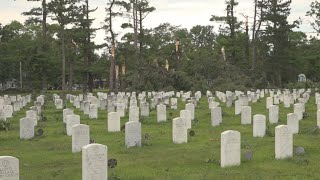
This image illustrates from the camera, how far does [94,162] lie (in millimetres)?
9305

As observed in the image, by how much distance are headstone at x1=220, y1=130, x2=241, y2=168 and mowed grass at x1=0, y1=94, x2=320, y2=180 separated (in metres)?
0.20

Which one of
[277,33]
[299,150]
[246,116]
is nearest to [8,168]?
[299,150]

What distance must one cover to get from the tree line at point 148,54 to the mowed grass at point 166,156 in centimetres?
2606

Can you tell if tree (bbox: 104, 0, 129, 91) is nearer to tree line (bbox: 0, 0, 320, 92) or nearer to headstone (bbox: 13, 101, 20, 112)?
tree line (bbox: 0, 0, 320, 92)

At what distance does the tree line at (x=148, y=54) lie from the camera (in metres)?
45.6

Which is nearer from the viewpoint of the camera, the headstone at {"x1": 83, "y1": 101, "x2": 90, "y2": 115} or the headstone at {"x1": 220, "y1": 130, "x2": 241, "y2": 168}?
the headstone at {"x1": 220, "y1": 130, "x2": 241, "y2": 168}

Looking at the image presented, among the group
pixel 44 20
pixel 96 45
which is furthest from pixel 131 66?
pixel 44 20

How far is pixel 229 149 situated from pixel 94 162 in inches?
136

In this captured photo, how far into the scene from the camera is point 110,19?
48.9m

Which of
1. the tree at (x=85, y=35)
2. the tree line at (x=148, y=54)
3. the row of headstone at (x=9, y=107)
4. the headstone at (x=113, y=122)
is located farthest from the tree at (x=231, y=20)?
the headstone at (x=113, y=122)

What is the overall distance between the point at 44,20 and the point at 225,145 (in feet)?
137

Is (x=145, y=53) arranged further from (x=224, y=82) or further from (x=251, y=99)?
(x=251, y=99)

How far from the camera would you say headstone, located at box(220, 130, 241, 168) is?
11227 millimetres

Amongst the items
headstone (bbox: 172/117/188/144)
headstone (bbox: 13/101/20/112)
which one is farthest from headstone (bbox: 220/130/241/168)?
headstone (bbox: 13/101/20/112)
